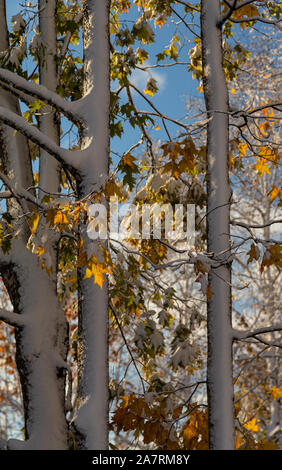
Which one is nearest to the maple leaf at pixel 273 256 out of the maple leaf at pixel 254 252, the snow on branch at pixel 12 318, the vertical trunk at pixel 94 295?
the maple leaf at pixel 254 252

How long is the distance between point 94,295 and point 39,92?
1756 mm

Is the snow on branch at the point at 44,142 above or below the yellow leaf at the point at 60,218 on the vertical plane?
above

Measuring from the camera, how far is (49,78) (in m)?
6.11

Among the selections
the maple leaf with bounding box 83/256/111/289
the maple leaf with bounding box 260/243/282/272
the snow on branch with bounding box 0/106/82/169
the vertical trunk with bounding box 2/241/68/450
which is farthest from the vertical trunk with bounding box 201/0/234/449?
the vertical trunk with bounding box 2/241/68/450

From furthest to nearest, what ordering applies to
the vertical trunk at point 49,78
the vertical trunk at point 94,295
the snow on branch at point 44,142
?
1. the vertical trunk at point 49,78
2. the snow on branch at point 44,142
3. the vertical trunk at point 94,295

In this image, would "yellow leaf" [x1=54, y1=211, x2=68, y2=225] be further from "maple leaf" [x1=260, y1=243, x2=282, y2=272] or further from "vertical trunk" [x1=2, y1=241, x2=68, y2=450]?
"vertical trunk" [x1=2, y1=241, x2=68, y2=450]

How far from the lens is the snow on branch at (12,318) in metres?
5.09

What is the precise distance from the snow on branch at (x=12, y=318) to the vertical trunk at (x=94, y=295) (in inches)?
49.5

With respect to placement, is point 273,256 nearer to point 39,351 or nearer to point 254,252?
point 254,252

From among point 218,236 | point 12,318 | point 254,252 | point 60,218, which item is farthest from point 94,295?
point 12,318

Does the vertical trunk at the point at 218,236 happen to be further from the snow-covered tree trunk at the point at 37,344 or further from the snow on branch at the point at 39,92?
the snow-covered tree trunk at the point at 37,344

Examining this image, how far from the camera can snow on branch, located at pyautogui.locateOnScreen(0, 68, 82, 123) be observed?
14.3ft

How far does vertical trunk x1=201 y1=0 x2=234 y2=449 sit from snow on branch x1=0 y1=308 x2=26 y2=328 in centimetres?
198
